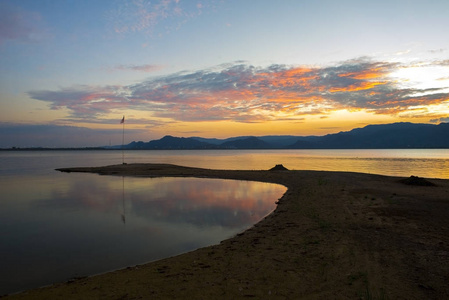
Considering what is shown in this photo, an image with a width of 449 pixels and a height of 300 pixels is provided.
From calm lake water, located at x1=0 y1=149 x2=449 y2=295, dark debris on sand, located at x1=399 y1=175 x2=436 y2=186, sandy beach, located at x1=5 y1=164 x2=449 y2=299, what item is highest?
dark debris on sand, located at x1=399 y1=175 x2=436 y2=186

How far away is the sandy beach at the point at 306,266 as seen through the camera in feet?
22.4

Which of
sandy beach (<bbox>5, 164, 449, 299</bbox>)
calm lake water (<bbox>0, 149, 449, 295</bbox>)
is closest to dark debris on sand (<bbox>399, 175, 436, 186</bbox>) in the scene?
sandy beach (<bbox>5, 164, 449, 299</bbox>)

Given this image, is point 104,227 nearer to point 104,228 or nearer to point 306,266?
point 104,228

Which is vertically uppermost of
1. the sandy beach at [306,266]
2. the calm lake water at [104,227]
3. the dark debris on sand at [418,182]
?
the dark debris on sand at [418,182]

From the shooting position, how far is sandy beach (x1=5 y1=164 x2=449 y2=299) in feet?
22.4

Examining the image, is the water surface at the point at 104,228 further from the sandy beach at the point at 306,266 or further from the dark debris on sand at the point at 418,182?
the dark debris on sand at the point at 418,182

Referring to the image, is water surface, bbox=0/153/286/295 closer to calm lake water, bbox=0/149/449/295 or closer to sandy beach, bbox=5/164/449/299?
calm lake water, bbox=0/149/449/295

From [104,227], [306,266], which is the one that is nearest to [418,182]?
[306,266]

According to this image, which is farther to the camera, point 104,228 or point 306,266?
point 104,228

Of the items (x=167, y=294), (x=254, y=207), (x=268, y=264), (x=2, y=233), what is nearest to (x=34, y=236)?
(x=2, y=233)

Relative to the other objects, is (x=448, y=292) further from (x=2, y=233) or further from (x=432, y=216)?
(x=2, y=233)

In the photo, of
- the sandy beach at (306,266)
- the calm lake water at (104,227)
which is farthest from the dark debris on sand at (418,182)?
the calm lake water at (104,227)

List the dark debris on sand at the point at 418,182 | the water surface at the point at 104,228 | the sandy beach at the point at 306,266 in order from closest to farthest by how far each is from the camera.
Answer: the sandy beach at the point at 306,266, the water surface at the point at 104,228, the dark debris on sand at the point at 418,182

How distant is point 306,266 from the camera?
841 centimetres
